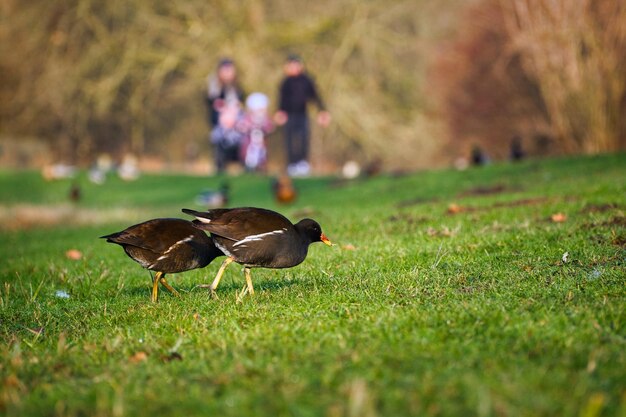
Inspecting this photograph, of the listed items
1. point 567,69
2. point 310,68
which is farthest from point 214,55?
point 567,69

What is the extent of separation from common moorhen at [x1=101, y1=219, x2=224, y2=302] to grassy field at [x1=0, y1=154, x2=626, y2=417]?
1.12 feet

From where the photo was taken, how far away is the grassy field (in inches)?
155

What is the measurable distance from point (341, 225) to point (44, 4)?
87.6 feet

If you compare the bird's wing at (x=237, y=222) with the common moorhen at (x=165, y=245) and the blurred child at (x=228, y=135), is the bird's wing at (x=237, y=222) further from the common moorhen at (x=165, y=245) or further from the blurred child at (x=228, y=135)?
the blurred child at (x=228, y=135)

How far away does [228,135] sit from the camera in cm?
3114

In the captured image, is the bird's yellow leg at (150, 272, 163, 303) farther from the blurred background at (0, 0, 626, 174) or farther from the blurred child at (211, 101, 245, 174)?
the blurred child at (211, 101, 245, 174)

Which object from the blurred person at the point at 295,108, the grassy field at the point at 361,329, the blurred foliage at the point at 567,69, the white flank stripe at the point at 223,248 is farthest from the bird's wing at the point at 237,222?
the blurred person at the point at 295,108

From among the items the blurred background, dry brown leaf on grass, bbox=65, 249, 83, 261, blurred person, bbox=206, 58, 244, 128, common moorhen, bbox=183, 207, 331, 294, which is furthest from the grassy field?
the blurred background

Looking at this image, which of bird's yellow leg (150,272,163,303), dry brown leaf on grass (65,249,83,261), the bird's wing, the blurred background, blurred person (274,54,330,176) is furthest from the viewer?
the blurred background

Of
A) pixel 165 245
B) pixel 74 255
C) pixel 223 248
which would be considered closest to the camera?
pixel 223 248

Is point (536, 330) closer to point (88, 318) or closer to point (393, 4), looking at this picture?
Result: point (88, 318)

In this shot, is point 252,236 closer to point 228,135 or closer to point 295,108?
point 295,108

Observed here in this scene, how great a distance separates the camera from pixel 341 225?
1211 cm

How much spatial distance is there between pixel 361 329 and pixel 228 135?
26.5m
